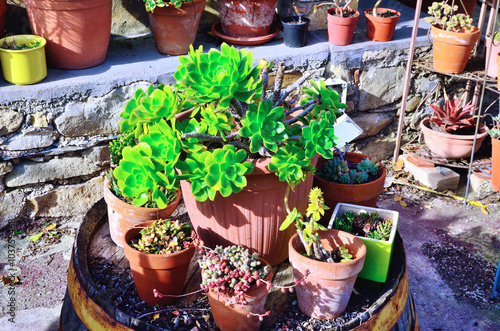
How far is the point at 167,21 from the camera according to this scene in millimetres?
3084

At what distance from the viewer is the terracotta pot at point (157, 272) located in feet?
5.07

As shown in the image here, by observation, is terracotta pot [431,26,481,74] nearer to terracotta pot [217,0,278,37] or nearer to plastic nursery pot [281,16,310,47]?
plastic nursery pot [281,16,310,47]

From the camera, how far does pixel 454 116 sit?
3564 millimetres

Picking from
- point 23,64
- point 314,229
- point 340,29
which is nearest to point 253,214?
point 314,229

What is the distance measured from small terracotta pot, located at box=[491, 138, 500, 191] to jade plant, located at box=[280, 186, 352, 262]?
7.55ft

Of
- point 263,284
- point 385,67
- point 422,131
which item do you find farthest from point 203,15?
point 263,284

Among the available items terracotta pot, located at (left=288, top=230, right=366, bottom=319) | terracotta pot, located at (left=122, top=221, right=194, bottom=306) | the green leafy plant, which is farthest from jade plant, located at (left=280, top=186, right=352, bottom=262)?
the green leafy plant

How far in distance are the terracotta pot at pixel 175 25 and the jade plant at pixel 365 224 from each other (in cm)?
180

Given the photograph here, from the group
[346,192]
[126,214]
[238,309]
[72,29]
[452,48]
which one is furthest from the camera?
[452,48]

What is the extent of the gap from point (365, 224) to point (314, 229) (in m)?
0.33

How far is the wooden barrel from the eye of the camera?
1.42 m

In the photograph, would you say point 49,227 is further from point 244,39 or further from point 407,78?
point 407,78

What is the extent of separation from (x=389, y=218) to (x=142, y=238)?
863 millimetres

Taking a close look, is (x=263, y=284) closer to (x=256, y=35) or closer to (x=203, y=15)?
(x=256, y=35)
